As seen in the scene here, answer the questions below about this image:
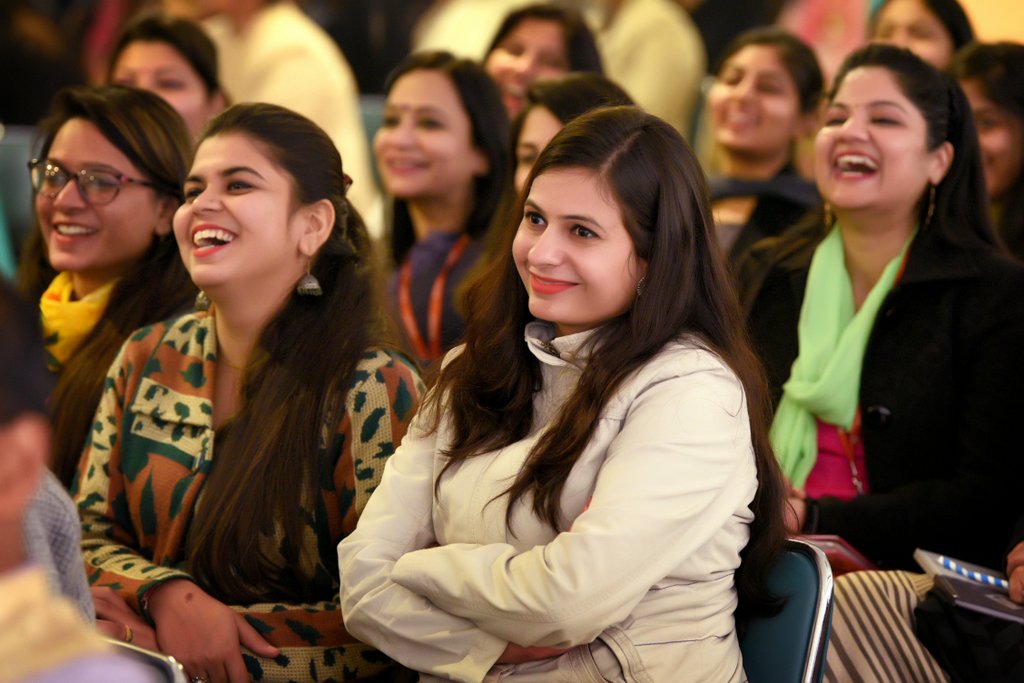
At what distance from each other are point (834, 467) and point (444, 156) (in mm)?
1526

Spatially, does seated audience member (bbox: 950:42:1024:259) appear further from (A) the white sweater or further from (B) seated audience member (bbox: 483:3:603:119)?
(A) the white sweater

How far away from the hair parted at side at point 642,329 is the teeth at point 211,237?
590 mm

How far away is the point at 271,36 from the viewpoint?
5.10m

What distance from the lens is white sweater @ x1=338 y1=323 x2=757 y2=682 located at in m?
1.75

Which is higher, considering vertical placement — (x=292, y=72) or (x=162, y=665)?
(x=292, y=72)

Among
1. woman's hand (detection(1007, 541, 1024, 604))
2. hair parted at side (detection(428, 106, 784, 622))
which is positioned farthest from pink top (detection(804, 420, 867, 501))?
hair parted at side (detection(428, 106, 784, 622))

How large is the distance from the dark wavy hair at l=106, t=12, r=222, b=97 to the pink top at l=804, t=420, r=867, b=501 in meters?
2.36

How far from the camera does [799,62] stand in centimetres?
391

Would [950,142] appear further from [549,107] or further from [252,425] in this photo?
[252,425]

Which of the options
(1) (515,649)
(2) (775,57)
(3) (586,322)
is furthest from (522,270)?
(2) (775,57)

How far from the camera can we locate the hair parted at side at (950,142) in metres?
2.74

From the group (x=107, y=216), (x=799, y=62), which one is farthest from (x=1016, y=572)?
(x=799, y=62)

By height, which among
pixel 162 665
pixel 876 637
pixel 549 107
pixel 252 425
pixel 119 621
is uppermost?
pixel 549 107

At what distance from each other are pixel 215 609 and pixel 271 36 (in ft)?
11.2
